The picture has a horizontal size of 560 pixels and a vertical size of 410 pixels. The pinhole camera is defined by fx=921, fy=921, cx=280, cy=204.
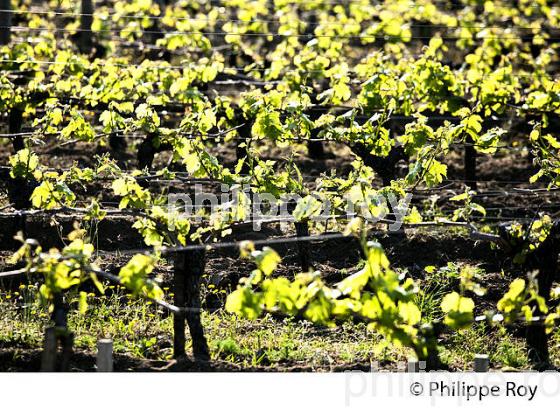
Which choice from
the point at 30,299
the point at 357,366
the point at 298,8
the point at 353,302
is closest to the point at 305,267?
the point at 357,366

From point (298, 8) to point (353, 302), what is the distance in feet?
32.2

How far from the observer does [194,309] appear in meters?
4.55

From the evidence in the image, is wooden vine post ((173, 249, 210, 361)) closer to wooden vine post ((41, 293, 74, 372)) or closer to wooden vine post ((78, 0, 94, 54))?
wooden vine post ((41, 293, 74, 372))

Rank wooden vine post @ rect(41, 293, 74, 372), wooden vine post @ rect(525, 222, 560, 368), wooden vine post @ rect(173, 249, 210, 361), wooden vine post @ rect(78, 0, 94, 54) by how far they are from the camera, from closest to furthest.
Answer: wooden vine post @ rect(41, 293, 74, 372), wooden vine post @ rect(173, 249, 210, 361), wooden vine post @ rect(525, 222, 560, 368), wooden vine post @ rect(78, 0, 94, 54)

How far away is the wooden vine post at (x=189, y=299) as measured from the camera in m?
4.77

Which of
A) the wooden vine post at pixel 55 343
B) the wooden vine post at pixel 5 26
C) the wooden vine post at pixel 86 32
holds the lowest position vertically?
the wooden vine post at pixel 55 343

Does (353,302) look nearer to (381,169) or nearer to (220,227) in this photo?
(220,227)

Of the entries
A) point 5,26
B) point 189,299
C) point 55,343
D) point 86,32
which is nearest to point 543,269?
point 189,299

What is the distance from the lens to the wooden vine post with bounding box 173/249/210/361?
4770 millimetres

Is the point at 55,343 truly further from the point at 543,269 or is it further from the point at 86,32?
the point at 86,32

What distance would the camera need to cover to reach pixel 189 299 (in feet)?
15.9

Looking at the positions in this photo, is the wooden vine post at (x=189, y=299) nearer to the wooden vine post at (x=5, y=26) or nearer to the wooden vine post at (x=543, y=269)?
the wooden vine post at (x=543, y=269)

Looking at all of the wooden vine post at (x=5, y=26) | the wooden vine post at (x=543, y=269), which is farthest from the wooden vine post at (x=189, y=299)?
the wooden vine post at (x=5, y=26)

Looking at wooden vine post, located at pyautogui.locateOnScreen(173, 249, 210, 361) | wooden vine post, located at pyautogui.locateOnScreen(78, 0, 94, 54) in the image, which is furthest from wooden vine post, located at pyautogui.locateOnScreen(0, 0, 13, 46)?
wooden vine post, located at pyautogui.locateOnScreen(173, 249, 210, 361)
